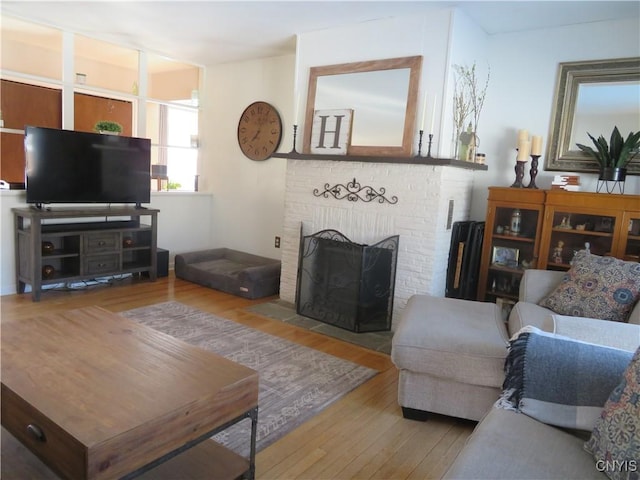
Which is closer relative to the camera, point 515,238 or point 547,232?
point 547,232

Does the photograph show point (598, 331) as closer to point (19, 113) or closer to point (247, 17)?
point (247, 17)

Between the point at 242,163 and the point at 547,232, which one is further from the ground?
the point at 242,163

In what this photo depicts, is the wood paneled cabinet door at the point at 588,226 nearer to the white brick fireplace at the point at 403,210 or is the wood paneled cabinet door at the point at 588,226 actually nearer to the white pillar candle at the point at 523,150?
the white pillar candle at the point at 523,150

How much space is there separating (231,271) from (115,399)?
10.3ft

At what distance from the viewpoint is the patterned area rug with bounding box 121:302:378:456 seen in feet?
6.97

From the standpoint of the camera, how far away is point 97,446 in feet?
3.95

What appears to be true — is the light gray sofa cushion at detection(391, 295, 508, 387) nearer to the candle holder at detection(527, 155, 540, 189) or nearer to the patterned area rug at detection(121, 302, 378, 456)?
the patterned area rug at detection(121, 302, 378, 456)

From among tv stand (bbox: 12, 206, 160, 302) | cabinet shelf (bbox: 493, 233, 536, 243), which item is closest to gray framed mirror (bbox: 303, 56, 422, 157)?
cabinet shelf (bbox: 493, 233, 536, 243)

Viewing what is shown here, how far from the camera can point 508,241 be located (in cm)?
343

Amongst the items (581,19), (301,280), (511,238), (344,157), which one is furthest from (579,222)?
(301,280)

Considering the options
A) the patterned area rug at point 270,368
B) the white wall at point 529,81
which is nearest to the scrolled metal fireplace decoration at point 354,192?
the white wall at point 529,81

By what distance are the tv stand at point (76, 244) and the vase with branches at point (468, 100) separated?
9.73 ft

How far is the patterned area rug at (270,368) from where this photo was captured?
212 centimetres

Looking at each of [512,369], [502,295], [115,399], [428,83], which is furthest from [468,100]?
[115,399]
